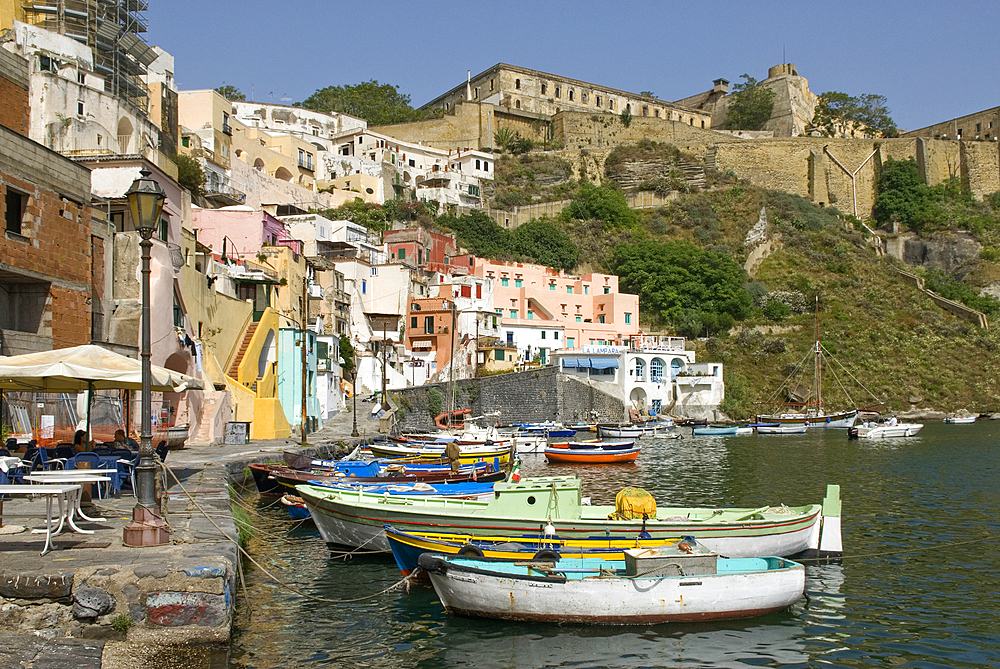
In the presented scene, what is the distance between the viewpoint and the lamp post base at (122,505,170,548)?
31.7 feet

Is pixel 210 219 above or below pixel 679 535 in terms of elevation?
above

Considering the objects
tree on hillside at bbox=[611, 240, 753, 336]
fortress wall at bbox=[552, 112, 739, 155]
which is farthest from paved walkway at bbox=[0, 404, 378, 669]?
fortress wall at bbox=[552, 112, 739, 155]

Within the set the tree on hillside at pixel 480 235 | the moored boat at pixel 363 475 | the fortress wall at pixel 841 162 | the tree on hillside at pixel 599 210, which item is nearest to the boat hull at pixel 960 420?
the tree on hillside at pixel 480 235

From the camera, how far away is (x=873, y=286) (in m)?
80.1

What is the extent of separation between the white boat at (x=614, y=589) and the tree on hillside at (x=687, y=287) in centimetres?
5935

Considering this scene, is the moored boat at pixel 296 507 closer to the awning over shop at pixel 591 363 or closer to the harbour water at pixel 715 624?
the harbour water at pixel 715 624

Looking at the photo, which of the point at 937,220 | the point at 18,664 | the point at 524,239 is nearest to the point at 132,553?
the point at 18,664

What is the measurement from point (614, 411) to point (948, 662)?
47.4m

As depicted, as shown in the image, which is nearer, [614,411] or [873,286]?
[614,411]

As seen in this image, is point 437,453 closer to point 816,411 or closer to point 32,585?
point 32,585

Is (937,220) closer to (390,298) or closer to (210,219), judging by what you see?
(390,298)

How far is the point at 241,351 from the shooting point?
31641 mm

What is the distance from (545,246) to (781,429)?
1195 inches

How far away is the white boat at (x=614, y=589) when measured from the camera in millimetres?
11734
